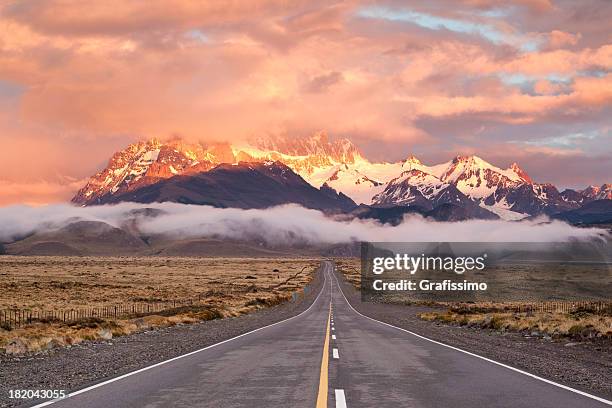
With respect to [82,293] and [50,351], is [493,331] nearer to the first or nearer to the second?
[50,351]

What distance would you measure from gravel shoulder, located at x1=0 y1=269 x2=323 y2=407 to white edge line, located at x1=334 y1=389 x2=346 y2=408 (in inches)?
246

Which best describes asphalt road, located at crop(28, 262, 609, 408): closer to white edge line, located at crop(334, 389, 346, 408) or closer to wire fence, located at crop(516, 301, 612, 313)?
white edge line, located at crop(334, 389, 346, 408)

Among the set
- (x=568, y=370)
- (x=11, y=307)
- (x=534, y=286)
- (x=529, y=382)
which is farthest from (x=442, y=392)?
(x=534, y=286)

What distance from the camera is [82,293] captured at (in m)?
77.4

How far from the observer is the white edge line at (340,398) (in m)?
12.4

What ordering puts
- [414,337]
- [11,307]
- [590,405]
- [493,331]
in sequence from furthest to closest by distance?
[11,307]
[493,331]
[414,337]
[590,405]

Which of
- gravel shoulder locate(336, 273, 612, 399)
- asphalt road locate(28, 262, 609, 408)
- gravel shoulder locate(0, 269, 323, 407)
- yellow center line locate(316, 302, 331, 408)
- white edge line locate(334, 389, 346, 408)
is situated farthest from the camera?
gravel shoulder locate(336, 273, 612, 399)

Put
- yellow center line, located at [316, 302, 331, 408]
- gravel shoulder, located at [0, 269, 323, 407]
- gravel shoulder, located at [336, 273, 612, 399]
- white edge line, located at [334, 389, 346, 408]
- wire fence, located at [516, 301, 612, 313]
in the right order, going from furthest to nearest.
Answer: wire fence, located at [516, 301, 612, 313] < gravel shoulder, located at [336, 273, 612, 399] < gravel shoulder, located at [0, 269, 323, 407] < yellow center line, located at [316, 302, 331, 408] < white edge line, located at [334, 389, 346, 408]

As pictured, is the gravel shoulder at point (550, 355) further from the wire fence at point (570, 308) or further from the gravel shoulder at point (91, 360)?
the wire fence at point (570, 308)

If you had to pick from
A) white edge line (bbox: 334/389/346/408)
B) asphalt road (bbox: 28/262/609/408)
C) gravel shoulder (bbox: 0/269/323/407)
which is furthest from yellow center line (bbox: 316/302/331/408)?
gravel shoulder (bbox: 0/269/323/407)

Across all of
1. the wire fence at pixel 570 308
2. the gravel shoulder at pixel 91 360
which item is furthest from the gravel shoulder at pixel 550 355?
the wire fence at pixel 570 308

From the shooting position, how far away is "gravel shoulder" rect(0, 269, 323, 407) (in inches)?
624

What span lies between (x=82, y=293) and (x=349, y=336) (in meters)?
55.2

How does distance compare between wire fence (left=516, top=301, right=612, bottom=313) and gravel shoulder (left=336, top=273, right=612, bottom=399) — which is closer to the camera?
gravel shoulder (left=336, top=273, right=612, bottom=399)
